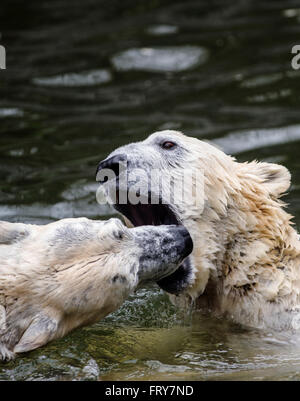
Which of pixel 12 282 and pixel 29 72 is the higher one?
pixel 29 72

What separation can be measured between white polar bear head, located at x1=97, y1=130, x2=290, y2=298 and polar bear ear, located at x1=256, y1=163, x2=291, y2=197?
0.09 m

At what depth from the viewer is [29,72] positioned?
13836 millimetres

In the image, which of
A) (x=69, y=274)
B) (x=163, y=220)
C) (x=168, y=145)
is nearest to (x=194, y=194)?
(x=163, y=220)

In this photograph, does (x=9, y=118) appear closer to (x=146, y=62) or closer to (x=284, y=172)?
(x=146, y=62)

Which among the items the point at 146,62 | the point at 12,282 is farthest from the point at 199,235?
the point at 146,62

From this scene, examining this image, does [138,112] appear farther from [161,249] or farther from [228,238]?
[161,249]

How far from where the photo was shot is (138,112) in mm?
12133

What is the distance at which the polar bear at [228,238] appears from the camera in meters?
6.56

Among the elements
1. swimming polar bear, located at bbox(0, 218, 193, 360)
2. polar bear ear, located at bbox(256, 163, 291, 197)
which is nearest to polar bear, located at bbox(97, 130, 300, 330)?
polar bear ear, located at bbox(256, 163, 291, 197)

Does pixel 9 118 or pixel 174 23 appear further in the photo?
pixel 174 23

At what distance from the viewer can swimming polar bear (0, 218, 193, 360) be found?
5.71 metres

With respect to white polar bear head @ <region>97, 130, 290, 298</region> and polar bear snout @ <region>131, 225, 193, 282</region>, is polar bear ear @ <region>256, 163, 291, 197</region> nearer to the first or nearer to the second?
white polar bear head @ <region>97, 130, 290, 298</region>
